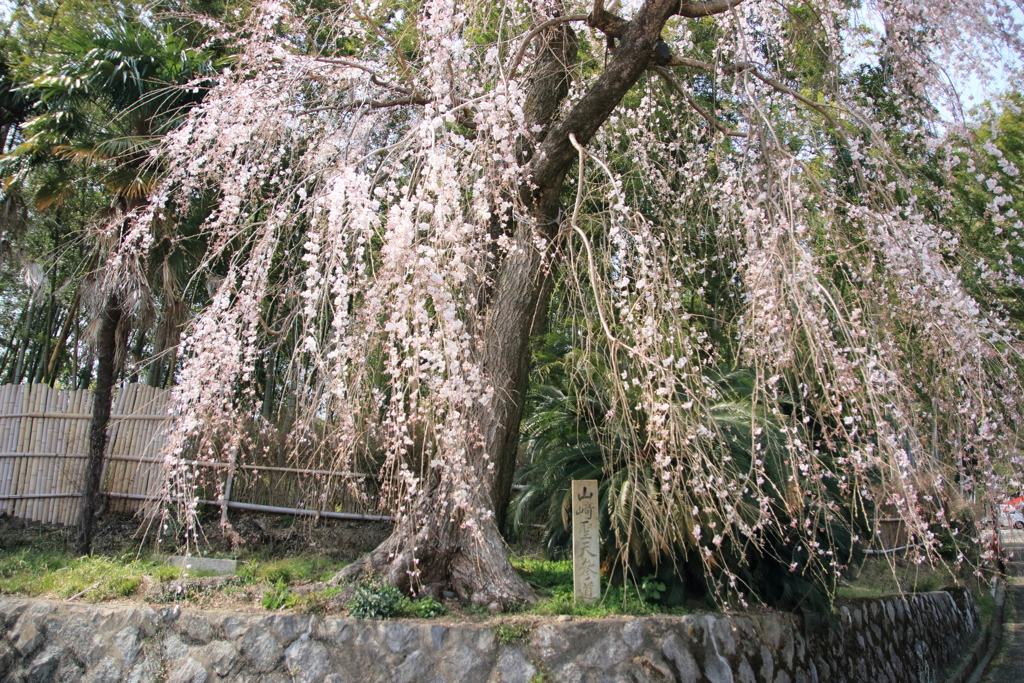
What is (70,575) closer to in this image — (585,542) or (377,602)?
(377,602)

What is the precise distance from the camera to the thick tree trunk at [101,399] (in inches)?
235

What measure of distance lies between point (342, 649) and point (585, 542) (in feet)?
5.52

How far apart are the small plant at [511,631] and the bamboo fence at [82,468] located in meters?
3.03

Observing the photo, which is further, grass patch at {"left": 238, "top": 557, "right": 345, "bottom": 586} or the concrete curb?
the concrete curb

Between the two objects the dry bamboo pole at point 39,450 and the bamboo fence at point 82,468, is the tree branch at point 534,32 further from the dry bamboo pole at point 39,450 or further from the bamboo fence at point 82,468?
the dry bamboo pole at point 39,450

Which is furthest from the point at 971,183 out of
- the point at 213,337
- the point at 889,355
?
the point at 213,337

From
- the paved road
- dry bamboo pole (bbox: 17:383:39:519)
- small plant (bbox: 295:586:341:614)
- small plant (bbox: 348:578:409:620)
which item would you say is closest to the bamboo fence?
dry bamboo pole (bbox: 17:383:39:519)

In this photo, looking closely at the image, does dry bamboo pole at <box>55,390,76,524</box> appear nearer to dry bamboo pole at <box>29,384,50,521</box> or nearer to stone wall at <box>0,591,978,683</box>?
dry bamboo pole at <box>29,384,50,521</box>

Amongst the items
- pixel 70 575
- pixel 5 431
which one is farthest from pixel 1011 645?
pixel 5 431

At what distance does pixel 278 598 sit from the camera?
14.4 ft

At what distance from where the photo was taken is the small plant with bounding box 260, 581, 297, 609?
4.33 m

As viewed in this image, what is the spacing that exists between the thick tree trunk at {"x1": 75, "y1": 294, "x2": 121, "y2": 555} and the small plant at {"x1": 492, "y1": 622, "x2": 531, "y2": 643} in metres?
3.92

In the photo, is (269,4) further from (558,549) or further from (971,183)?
(971,183)

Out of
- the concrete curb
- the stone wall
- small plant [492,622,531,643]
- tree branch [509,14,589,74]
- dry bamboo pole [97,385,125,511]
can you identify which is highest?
tree branch [509,14,589,74]
